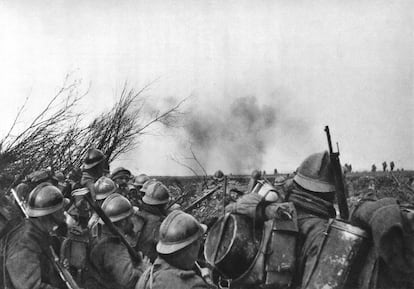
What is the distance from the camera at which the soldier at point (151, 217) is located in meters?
5.92

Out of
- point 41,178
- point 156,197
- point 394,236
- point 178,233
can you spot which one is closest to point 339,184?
point 394,236

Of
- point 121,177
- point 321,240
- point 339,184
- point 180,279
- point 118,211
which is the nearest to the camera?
point 180,279

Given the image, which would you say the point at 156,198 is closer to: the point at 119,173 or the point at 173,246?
the point at 173,246

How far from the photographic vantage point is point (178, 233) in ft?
10.00

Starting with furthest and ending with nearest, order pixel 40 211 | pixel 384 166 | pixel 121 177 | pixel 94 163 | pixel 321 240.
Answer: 1. pixel 384 166
2. pixel 121 177
3. pixel 94 163
4. pixel 40 211
5. pixel 321 240

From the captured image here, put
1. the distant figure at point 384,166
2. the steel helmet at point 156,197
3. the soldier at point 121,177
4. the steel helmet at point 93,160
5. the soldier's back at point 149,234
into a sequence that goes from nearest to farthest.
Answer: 1. the soldier's back at point 149,234
2. the steel helmet at point 156,197
3. the steel helmet at point 93,160
4. the soldier at point 121,177
5. the distant figure at point 384,166

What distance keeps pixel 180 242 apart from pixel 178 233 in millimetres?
65

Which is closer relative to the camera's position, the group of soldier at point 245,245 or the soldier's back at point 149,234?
the group of soldier at point 245,245

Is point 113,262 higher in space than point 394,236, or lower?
lower

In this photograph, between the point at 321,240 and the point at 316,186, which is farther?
the point at 316,186

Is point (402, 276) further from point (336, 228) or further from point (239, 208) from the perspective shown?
point (239, 208)

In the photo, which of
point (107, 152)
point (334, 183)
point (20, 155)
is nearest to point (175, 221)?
point (334, 183)

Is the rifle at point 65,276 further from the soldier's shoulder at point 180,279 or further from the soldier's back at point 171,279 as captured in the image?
the soldier's shoulder at point 180,279

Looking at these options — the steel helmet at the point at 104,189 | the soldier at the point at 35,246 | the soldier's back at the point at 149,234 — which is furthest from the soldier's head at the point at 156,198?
the soldier at the point at 35,246
